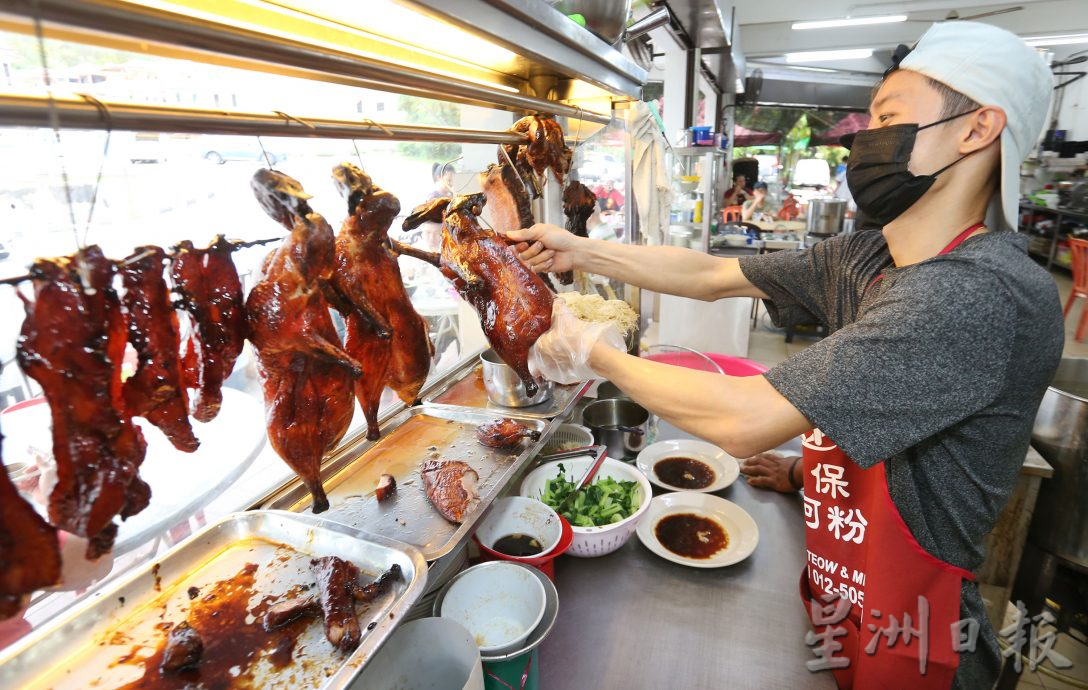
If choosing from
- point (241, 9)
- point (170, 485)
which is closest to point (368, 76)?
point (241, 9)

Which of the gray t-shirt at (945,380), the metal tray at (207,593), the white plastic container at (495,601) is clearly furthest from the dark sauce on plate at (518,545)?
the gray t-shirt at (945,380)

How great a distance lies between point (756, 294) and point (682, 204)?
6042 millimetres

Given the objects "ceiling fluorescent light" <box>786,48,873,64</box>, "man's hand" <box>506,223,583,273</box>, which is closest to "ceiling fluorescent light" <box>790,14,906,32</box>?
"ceiling fluorescent light" <box>786,48,873,64</box>

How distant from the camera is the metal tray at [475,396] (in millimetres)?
2506

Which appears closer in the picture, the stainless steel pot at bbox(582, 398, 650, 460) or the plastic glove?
the plastic glove

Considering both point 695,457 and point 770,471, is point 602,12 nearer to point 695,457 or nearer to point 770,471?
point 695,457

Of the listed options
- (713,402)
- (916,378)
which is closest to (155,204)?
(713,402)

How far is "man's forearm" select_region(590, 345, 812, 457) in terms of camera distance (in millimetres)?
1562

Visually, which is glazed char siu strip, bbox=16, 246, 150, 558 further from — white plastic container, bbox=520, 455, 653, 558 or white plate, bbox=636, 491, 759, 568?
white plate, bbox=636, 491, 759, 568

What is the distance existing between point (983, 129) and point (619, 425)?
2.13 metres

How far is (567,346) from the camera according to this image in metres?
1.89

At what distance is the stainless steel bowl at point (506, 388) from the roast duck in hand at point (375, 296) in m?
0.69

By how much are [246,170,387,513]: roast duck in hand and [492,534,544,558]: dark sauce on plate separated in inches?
33.5

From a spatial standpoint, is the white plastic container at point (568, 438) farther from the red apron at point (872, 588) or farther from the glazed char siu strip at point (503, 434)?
the red apron at point (872, 588)
